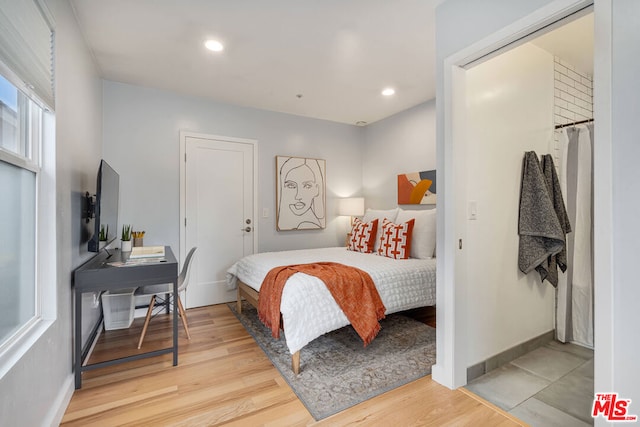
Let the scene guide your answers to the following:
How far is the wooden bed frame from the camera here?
215 centimetres

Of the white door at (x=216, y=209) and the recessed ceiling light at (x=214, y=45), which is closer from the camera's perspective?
the recessed ceiling light at (x=214, y=45)

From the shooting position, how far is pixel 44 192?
164 cm

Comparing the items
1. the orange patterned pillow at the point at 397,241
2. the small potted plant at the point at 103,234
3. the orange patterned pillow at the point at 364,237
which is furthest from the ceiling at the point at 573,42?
the small potted plant at the point at 103,234

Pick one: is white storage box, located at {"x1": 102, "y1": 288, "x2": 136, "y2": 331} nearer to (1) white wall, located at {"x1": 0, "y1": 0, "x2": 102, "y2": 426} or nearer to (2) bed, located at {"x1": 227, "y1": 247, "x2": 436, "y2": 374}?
(1) white wall, located at {"x1": 0, "y1": 0, "x2": 102, "y2": 426}

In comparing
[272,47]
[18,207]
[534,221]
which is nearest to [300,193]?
→ [272,47]

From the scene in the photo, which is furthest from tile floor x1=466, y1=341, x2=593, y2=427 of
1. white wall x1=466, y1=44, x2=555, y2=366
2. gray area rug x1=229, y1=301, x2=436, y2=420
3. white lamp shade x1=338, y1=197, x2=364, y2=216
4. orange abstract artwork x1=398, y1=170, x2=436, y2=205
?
white lamp shade x1=338, y1=197, x2=364, y2=216

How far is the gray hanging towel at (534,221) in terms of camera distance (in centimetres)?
225

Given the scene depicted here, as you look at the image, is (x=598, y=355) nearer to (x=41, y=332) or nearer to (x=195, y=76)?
(x=41, y=332)

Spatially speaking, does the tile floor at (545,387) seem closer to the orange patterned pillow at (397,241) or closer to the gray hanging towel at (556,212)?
the gray hanging towel at (556,212)

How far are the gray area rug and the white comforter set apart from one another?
25 centimetres

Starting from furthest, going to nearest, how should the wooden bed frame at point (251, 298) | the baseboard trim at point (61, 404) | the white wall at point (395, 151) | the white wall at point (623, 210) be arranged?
the white wall at point (395, 151) < the wooden bed frame at point (251, 298) < the baseboard trim at point (61, 404) < the white wall at point (623, 210)

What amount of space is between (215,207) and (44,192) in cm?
218

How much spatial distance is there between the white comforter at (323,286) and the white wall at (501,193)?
0.70m

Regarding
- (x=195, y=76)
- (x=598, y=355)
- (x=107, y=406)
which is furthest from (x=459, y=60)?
(x=107, y=406)
